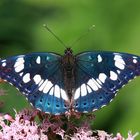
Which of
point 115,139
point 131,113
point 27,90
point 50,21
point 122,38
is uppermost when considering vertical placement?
point 50,21

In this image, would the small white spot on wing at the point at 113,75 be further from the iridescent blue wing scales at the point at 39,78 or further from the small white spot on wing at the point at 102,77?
the iridescent blue wing scales at the point at 39,78

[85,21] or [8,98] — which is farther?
[85,21]

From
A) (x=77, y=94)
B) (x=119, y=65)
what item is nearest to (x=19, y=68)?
(x=77, y=94)

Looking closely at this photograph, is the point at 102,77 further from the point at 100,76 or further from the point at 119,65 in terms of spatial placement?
the point at 119,65

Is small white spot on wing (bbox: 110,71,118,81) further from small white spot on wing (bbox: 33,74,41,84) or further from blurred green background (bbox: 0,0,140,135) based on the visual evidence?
blurred green background (bbox: 0,0,140,135)

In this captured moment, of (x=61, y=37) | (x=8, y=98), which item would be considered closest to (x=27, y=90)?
(x=8, y=98)

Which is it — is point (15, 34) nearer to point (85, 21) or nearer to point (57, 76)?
point (85, 21)

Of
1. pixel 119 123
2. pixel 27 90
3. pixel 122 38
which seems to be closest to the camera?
pixel 27 90
